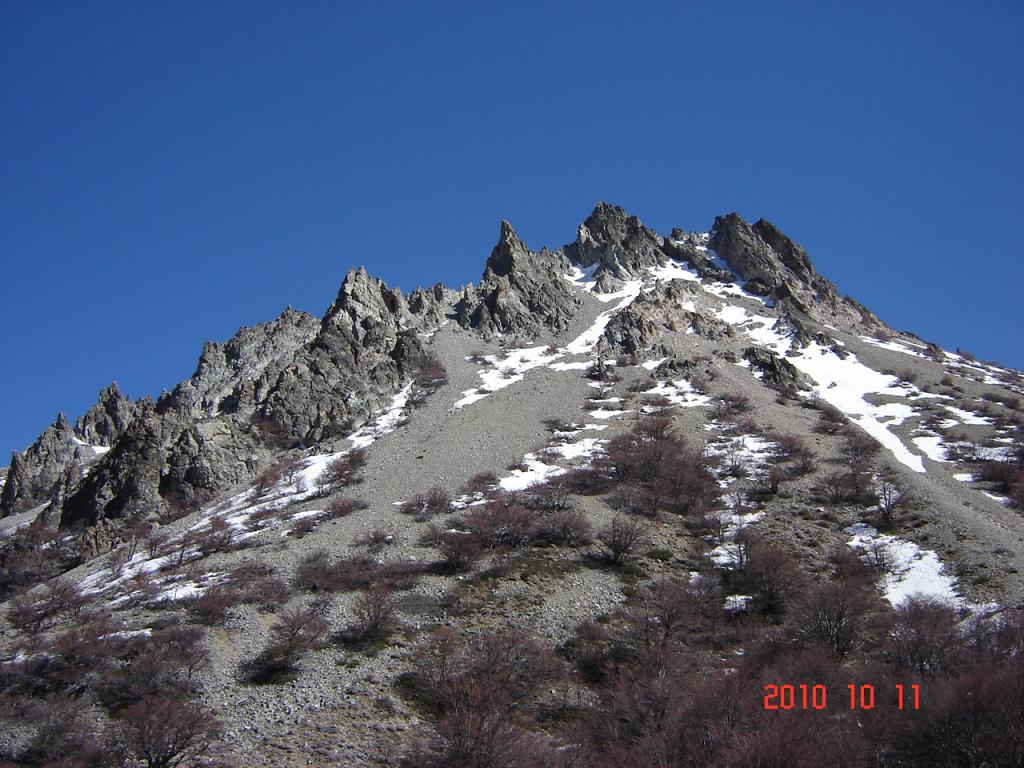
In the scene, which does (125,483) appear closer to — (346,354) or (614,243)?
(346,354)

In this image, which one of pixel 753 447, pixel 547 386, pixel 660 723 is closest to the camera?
pixel 660 723

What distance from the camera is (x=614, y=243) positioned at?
14575cm

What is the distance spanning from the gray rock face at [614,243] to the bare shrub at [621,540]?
98.7 m

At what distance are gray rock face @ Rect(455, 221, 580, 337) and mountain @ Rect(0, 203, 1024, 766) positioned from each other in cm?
682

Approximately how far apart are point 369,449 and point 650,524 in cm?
3404

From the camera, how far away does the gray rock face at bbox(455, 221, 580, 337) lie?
111 meters

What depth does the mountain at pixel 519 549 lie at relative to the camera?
27359mm

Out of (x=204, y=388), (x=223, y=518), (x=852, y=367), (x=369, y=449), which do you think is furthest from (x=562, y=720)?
(x=204, y=388)

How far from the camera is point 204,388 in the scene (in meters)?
109

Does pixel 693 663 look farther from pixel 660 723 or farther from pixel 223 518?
pixel 223 518

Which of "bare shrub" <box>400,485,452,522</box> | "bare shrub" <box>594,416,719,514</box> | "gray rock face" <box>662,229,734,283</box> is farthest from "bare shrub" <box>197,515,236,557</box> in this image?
"gray rock face" <box>662,229,734,283</box>

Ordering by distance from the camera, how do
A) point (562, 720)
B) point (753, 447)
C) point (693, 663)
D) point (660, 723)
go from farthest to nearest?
point (753, 447) < point (693, 663) < point (562, 720) < point (660, 723)

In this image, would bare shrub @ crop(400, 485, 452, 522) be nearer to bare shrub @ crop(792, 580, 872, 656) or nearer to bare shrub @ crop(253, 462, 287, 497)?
bare shrub @ crop(253, 462, 287, 497)

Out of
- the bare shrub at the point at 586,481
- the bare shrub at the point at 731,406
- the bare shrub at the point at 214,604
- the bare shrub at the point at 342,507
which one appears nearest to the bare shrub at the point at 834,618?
the bare shrub at the point at 586,481
